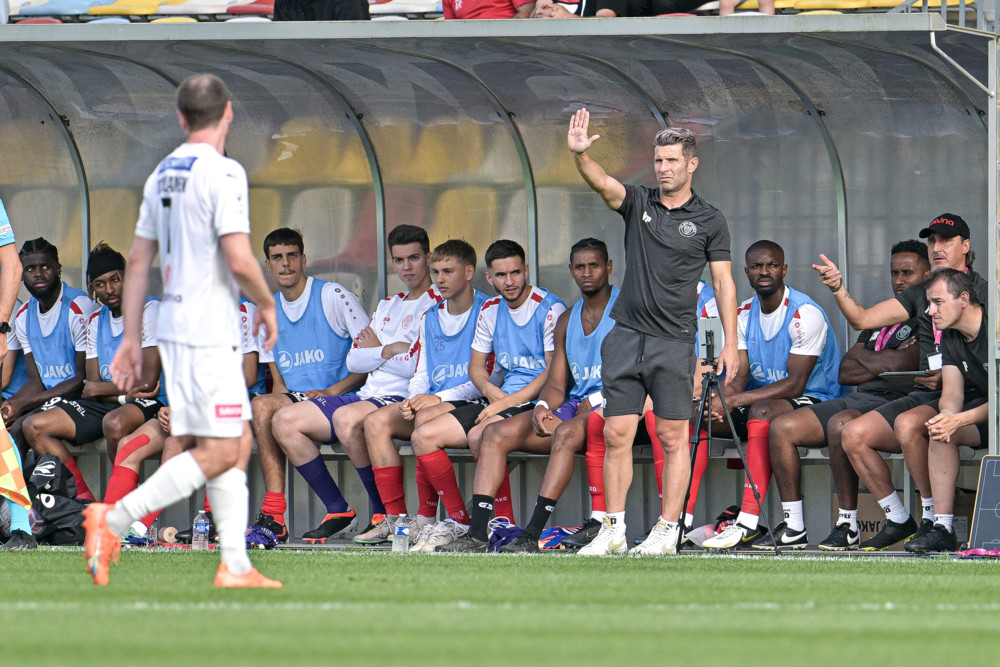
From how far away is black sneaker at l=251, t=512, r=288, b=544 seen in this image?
326 inches

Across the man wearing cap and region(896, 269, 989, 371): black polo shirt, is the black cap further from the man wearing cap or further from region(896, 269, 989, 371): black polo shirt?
region(896, 269, 989, 371): black polo shirt

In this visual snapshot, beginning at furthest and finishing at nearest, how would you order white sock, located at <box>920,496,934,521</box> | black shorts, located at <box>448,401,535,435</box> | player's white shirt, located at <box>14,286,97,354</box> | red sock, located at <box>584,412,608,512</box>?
1. player's white shirt, located at <box>14,286,97,354</box>
2. black shorts, located at <box>448,401,535,435</box>
3. red sock, located at <box>584,412,608,512</box>
4. white sock, located at <box>920,496,934,521</box>

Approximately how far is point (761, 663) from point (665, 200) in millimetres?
3928

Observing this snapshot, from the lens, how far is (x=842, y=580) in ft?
18.1

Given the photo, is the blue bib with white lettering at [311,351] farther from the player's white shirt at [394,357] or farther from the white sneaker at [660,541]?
the white sneaker at [660,541]

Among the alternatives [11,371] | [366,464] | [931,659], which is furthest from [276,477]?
[931,659]

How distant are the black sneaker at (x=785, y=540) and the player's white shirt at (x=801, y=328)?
101cm

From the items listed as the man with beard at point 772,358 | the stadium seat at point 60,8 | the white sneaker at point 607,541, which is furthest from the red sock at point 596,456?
the stadium seat at point 60,8

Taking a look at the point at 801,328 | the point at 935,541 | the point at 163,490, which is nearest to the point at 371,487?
the point at 801,328

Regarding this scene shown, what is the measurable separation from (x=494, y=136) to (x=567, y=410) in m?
2.06

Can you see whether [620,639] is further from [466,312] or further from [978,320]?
[466,312]

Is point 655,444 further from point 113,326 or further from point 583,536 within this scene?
point 113,326

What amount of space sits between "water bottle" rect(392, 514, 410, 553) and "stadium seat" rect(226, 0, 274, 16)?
587 centimetres

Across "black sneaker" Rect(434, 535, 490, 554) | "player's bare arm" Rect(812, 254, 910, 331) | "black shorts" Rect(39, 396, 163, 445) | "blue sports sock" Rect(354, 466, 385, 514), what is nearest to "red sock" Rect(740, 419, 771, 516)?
"player's bare arm" Rect(812, 254, 910, 331)
